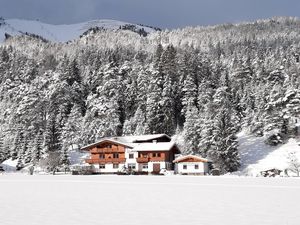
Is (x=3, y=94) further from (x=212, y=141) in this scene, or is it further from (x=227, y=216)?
(x=227, y=216)

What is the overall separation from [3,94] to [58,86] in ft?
90.5

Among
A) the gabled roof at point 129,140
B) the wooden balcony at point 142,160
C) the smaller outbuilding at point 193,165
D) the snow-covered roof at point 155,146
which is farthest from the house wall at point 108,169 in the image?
the smaller outbuilding at point 193,165

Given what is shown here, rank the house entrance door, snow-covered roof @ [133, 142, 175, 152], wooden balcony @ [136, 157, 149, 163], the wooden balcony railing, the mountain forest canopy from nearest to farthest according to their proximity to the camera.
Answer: the mountain forest canopy < snow-covered roof @ [133, 142, 175, 152] < the house entrance door < wooden balcony @ [136, 157, 149, 163] < the wooden balcony railing

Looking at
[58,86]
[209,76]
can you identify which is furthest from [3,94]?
[209,76]

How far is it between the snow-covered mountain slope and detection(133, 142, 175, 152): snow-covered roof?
49.2ft

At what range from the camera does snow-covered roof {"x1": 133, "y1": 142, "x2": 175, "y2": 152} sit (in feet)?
280

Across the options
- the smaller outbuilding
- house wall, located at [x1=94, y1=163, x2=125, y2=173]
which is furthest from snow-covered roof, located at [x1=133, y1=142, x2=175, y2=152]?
house wall, located at [x1=94, y1=163, x2=125, y2=173]

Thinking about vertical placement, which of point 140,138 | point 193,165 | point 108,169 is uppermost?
point 140,138

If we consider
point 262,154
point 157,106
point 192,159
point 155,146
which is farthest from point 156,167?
point 262,154

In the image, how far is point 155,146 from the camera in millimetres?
86250

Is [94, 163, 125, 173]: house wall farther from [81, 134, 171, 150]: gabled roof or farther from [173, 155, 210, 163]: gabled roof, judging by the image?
[173, 155, 210, 163]: gabled roof

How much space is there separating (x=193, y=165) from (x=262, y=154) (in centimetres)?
1408

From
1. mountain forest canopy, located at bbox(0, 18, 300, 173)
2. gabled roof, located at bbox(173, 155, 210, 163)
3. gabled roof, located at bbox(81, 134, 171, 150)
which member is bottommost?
gabled roof, located at bbox(173, 155, 210, 163)

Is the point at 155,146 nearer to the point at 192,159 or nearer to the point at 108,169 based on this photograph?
the point at 192,159
